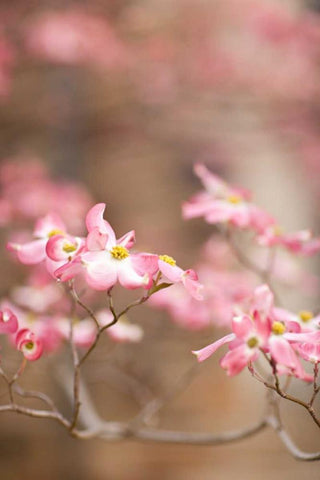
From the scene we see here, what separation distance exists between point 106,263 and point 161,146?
7.56ft

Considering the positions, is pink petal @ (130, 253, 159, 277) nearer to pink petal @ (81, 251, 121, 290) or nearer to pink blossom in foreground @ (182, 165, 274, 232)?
pink petal @ (81, 251, 121, 290)

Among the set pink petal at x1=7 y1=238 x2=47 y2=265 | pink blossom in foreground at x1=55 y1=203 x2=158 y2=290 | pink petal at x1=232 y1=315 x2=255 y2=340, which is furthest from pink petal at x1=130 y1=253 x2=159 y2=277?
pink petal at x1=7 y1=238 x2=47 y2=265

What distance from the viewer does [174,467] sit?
2.48 metres

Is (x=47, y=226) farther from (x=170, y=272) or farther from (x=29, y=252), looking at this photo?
(x=170, y=272)

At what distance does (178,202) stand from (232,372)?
234 centimetres

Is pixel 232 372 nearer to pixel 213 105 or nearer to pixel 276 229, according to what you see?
pixel 276 229

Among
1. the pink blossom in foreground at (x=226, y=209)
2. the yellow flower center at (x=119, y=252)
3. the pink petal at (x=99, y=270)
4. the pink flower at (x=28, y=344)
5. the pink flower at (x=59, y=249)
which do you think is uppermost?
the yellow flower center at (x=119, y=252)

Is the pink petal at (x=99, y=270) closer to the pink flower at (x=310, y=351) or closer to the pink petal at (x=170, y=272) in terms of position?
the pink petal at (x=170, y=272)

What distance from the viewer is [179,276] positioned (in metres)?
0.58

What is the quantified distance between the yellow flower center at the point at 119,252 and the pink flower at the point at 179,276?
0.13ft

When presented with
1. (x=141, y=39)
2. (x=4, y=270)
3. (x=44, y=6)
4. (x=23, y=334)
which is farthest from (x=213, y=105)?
(x=23, y=334)

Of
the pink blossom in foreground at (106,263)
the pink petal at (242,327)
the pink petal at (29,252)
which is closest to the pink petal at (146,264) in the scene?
the pink blossom in foreground at (106,263)

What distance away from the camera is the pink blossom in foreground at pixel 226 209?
37.5 inches

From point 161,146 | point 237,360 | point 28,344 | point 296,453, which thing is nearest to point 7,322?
point 28,344
